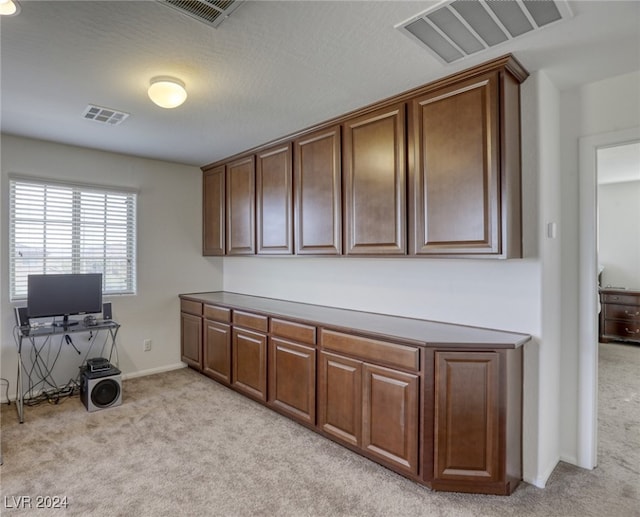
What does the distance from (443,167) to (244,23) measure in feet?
4.55

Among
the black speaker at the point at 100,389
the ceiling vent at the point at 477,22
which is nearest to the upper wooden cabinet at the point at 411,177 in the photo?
the ceiling vent at the point at 477,22

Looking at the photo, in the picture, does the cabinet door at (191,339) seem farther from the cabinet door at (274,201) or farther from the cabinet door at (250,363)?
the cabinet door at (274,201)

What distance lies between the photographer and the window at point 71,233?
11.6ft

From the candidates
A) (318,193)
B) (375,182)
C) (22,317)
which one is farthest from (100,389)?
(375,182)

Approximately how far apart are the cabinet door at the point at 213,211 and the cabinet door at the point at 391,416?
2.64 metres

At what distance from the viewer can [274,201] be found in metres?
3.65

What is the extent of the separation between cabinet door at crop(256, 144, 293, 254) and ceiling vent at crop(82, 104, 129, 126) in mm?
1286

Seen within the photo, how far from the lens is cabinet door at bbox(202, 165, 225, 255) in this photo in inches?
173

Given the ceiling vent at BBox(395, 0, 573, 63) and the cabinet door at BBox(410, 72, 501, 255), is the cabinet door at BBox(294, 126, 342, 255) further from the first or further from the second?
the ceiling vent at BBox(395, 0, 573, 63)

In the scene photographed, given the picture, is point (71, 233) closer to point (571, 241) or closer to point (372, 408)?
point (372, 408)

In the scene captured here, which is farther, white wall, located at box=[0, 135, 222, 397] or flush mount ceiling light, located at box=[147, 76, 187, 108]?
white wall, located at box=[0, 135, 222, 397]

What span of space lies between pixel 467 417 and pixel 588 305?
113cm

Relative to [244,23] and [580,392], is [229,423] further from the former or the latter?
[244,23]

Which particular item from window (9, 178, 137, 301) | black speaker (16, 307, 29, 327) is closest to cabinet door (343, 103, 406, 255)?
window (9, 178, 137, 301)
